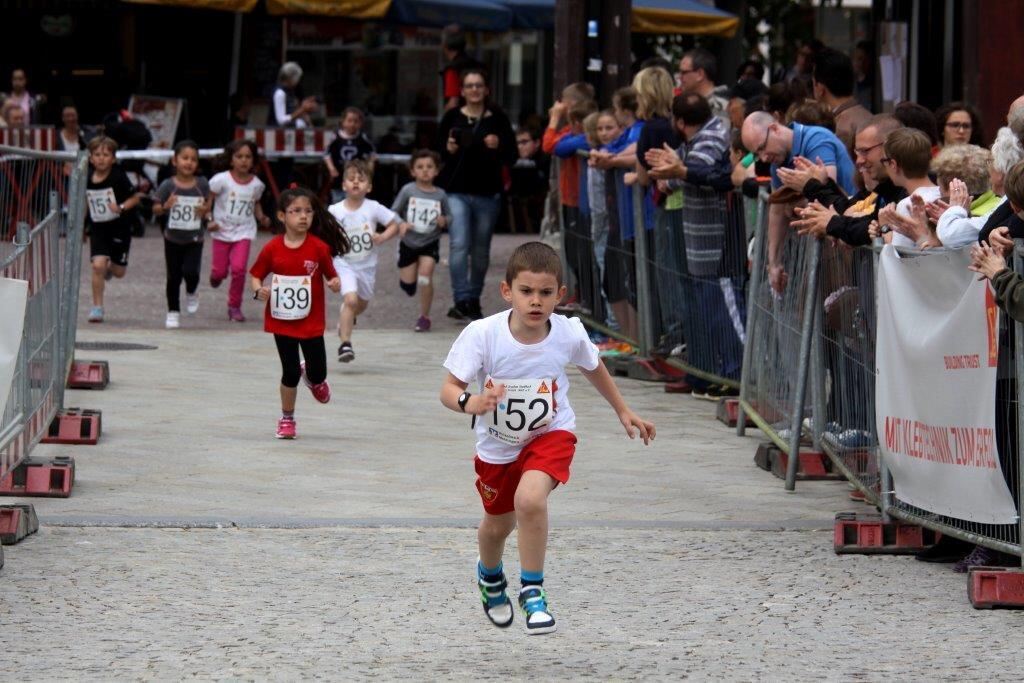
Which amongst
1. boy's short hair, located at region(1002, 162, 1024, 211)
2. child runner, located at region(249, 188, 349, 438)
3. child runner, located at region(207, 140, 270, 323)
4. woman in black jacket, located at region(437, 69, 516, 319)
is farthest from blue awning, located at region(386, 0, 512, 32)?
boy's short hair, located at region(1002, 162, 1024, 211)

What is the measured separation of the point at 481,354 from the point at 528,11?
1957cm

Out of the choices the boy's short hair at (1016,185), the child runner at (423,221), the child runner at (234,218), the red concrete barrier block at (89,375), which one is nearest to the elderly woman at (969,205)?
the boy's short hair at (1016,185)

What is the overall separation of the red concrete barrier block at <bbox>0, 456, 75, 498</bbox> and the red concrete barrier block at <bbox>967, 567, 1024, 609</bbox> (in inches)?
155

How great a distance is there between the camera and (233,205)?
16.3 meters

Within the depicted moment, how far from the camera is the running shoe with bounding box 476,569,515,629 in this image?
6.33 meters

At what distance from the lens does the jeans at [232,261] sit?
52.9 feet

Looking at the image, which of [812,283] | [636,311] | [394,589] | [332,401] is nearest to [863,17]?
[636,311]

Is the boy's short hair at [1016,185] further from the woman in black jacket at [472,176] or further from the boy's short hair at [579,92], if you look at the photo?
the woman in black jacket at [472,176]

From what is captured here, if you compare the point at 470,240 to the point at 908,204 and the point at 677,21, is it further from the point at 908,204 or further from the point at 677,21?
the point at 677,21

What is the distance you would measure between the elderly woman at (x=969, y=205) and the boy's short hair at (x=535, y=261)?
1.90 m

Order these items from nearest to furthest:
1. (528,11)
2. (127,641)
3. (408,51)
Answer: (127,641) → (528,11) → (408,51)

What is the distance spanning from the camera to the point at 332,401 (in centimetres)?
1212

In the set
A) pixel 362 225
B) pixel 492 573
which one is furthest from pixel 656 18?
pixel 492 573

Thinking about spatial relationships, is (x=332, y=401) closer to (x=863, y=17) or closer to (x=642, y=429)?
(x=642, y=429)
